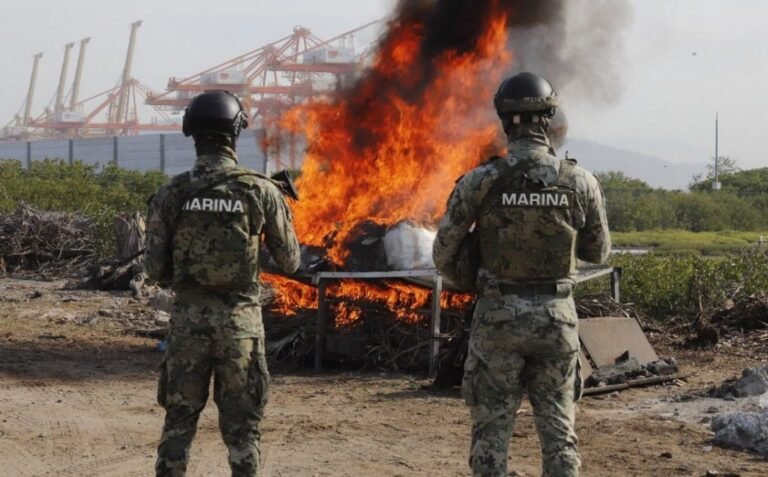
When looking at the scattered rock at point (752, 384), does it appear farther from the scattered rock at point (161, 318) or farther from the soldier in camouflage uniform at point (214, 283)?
the scattered rock at point (161, 318)

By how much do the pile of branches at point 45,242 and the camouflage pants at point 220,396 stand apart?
55.0 ft

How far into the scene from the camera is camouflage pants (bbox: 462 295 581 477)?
456cm

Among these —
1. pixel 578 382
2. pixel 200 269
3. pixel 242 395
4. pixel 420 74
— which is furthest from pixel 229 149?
pixel 420 74

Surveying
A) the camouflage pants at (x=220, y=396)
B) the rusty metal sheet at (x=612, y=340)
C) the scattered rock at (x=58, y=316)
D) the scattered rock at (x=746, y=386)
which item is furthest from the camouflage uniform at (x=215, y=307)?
the scattered rock at (x=58, y=316)

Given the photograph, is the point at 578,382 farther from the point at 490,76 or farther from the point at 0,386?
the point at 490,76

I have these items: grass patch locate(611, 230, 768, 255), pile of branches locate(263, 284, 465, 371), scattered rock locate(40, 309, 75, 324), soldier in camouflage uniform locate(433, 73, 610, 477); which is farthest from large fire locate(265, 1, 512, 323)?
grass patch locate(611, 230, 768, 255)

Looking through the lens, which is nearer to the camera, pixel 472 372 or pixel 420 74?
pixel 472 372

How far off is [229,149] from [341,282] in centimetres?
A: 551

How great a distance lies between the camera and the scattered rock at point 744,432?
6715 millimetres

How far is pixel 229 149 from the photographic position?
511 centimetres

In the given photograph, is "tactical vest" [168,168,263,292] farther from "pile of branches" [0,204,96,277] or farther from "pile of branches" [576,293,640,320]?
"pile of branches" [0,204,96,277]

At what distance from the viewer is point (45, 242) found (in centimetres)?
2164

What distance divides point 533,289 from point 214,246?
1634mm

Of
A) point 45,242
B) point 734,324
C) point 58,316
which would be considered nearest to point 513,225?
point 734,324
